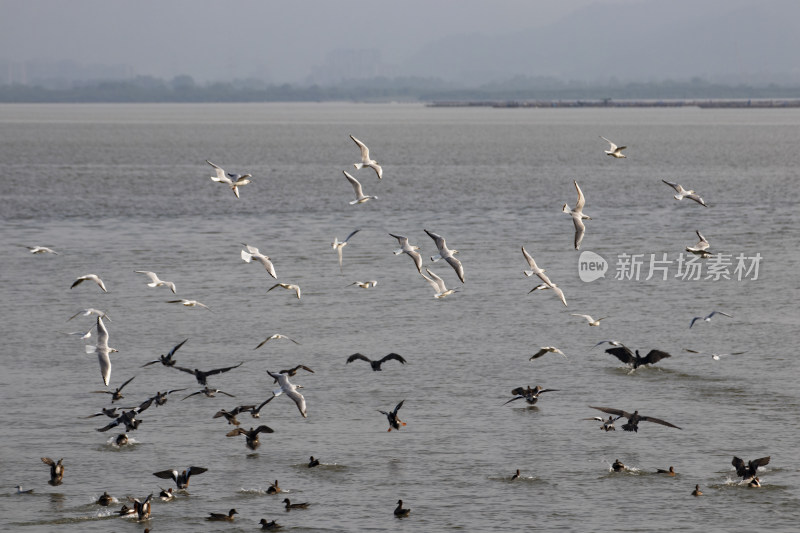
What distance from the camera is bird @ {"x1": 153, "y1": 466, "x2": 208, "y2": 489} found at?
23.8 m

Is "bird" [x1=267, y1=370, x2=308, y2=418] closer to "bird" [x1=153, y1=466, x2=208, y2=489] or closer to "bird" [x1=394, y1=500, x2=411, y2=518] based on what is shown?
"bird" [x1=153, y1=466, x2=208, y2=489]

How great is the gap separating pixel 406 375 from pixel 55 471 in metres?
12.1

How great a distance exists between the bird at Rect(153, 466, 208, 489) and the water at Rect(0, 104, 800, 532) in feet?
0.96

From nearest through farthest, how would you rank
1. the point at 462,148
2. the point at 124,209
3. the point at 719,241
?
the point at 719,241 → the point at 124,209 → the point at 462,148

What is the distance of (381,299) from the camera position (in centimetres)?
4569

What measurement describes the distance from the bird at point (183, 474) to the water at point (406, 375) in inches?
11.6

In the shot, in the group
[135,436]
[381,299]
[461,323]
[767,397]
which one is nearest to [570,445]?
[767,397]

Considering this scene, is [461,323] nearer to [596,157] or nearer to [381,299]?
[381,299]

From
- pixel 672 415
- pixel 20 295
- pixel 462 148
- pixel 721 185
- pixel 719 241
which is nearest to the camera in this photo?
pixel 672 415

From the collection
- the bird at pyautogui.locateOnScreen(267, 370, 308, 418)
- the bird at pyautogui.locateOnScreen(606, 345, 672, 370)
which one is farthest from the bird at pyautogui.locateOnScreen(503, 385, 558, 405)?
the bird at pyautogui.locateOnScreen(267, 370, 308, 418)

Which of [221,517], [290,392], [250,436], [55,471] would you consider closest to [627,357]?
[290,392]

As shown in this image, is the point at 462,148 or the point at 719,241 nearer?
the point at 719,241

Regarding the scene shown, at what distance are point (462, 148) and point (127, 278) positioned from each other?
135 metres

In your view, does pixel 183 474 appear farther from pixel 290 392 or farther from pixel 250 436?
pixel 290 392
